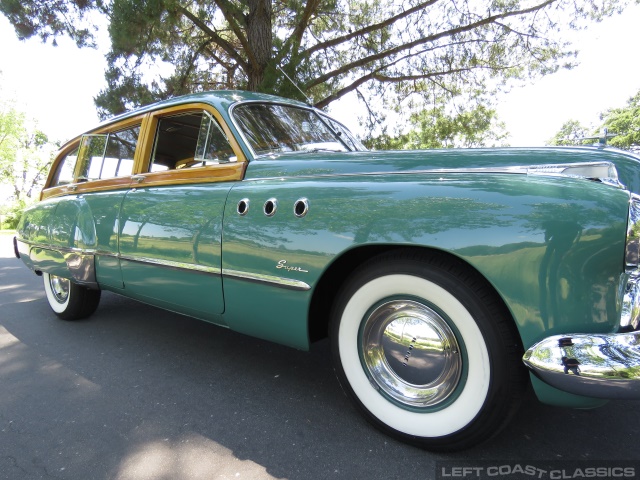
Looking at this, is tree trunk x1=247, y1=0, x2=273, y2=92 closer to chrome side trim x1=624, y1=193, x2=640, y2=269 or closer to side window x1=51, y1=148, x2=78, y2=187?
side window x1=51, y1=148, x2=78, y2=187

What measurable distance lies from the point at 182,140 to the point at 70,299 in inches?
73.2

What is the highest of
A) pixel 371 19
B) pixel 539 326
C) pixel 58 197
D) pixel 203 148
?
pixel 371 19

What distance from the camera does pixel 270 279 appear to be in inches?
76.7

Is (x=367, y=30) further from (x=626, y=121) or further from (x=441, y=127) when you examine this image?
(x=626, y=121)

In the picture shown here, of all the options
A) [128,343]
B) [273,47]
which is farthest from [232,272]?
[273,47]

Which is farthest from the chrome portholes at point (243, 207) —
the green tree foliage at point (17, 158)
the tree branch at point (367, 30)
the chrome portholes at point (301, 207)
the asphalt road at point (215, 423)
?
the green tree foliage at point (17, 158)

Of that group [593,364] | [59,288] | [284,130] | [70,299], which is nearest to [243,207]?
[284,130]

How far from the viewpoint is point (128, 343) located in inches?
121

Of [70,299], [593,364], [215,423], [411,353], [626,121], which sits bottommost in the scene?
[215,423]

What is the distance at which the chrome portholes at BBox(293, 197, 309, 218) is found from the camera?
1857mm

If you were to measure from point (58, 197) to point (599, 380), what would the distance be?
4.11 metres

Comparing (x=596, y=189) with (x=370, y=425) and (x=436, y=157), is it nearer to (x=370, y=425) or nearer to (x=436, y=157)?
(x=436, y=157)

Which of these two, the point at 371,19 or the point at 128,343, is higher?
the point at 371,19

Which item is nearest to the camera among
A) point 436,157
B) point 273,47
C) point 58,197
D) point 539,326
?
point 539,326
